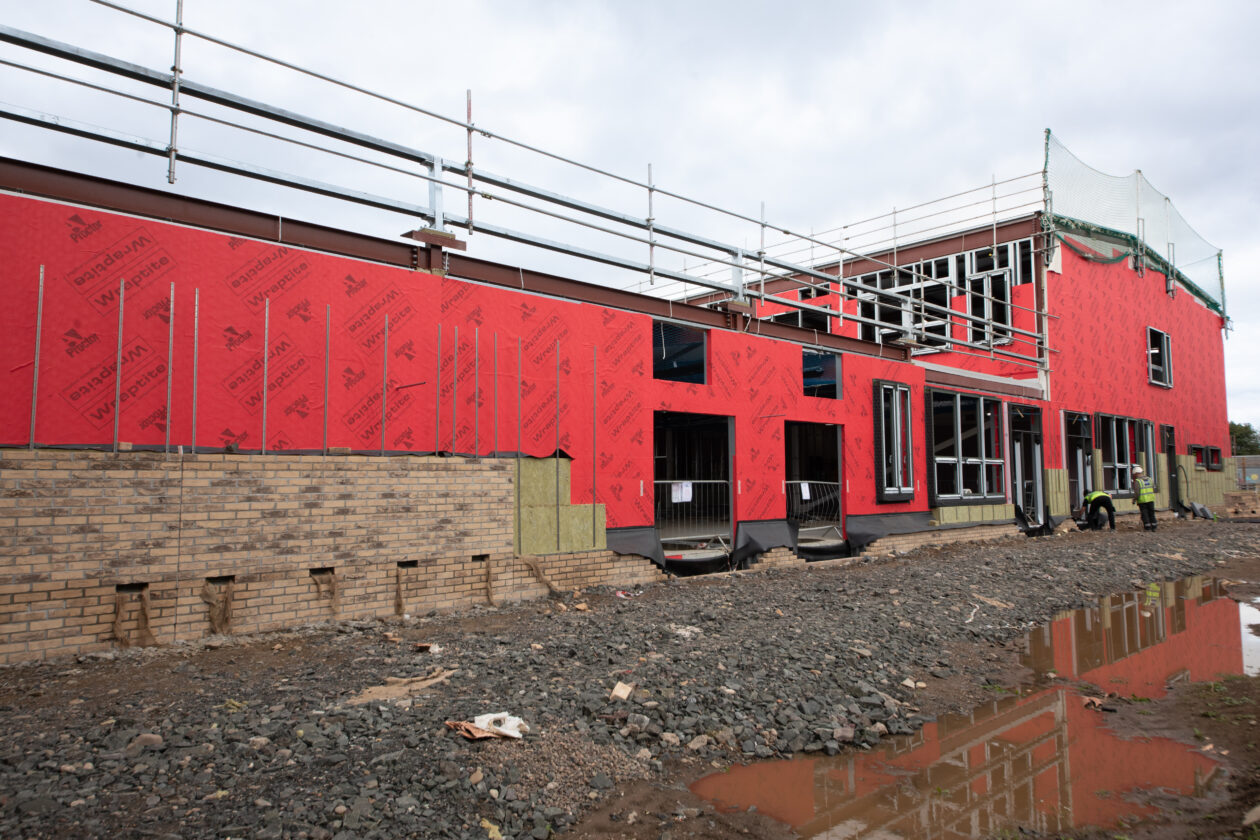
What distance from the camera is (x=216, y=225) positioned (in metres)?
7.54

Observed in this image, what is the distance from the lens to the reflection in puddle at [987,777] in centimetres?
397

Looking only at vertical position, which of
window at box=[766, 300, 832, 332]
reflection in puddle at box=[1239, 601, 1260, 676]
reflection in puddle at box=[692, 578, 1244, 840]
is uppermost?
window at box=[766, 300, 832, 332]

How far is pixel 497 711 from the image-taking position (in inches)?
192

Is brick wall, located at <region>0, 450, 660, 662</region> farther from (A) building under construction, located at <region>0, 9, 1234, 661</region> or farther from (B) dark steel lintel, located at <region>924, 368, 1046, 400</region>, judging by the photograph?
(B) dark steel lintel, located at <region>924, 368, 1046, 400</region>

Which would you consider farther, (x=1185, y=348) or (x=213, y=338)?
(x=1185, y=348)

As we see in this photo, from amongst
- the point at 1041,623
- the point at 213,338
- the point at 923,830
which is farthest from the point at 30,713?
the point at 1041,623

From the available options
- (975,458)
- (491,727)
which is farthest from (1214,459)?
(491,727)

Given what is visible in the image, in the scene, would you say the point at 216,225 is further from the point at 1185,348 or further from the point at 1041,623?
the point at 1185,348

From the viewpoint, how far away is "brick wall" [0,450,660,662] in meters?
5.70

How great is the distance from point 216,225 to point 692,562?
789cm

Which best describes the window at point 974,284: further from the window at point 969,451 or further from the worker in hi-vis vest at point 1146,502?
the worker in hi-vis vest at point 1146,502

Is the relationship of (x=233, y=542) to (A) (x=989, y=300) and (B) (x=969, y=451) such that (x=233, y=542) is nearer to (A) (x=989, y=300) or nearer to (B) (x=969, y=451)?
(B) (x=969, y=451)

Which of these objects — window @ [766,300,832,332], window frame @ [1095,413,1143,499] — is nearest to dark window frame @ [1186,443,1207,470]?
window frame @ [1095,413,1143,499]

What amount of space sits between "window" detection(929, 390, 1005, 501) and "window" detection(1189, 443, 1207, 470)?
1606cm
